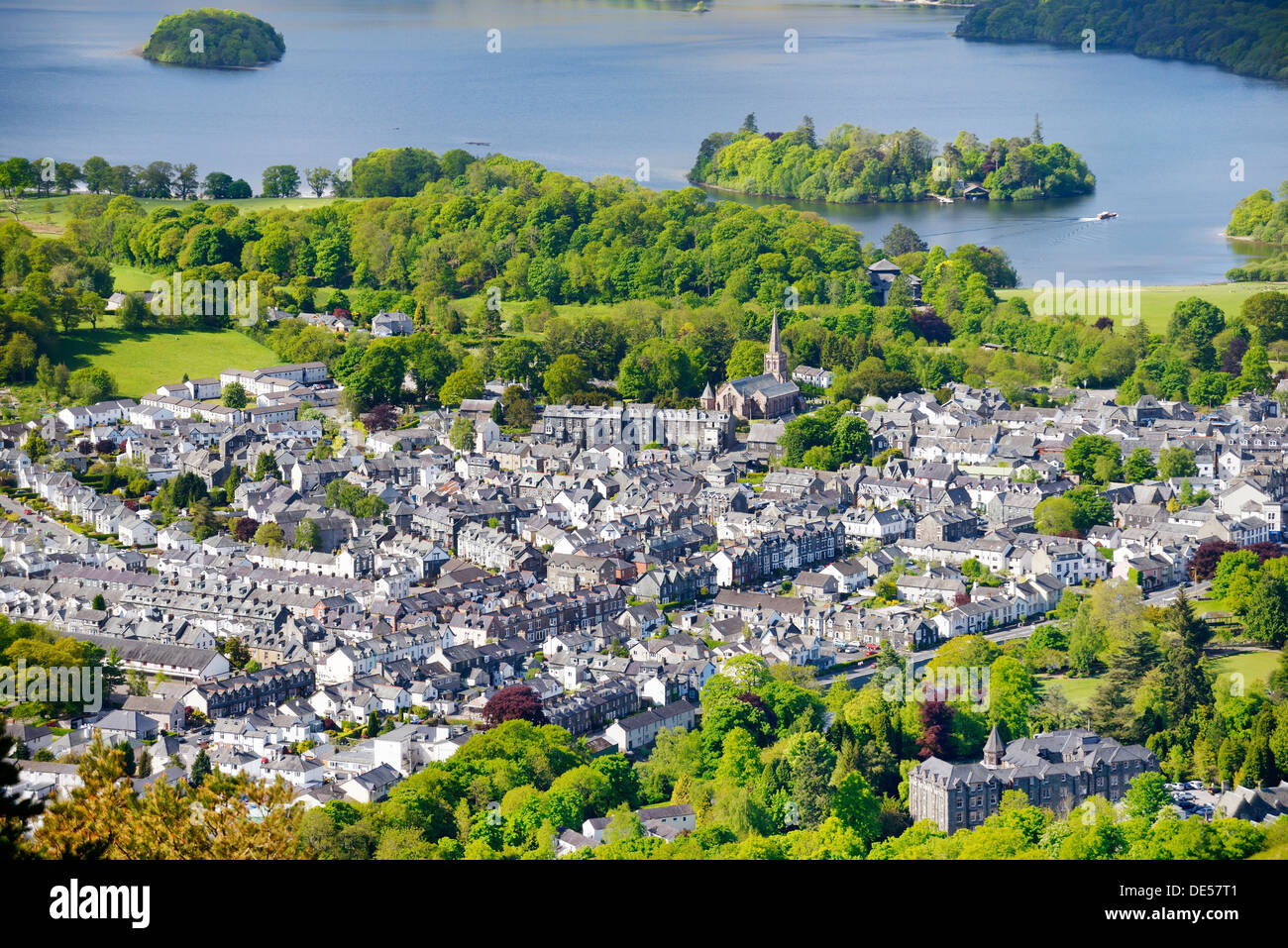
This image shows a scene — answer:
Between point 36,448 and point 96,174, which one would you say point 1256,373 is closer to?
point 36,448

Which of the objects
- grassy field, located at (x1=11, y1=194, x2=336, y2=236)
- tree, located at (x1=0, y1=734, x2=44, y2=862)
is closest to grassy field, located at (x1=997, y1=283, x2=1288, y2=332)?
grassy field, located at (x1=11, y1=194, x2=336, y2=236)

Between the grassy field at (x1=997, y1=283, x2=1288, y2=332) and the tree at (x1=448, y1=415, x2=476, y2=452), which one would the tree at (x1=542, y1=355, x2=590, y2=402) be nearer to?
the tree at (x1=448, y1=415, x2=476, y2=452)

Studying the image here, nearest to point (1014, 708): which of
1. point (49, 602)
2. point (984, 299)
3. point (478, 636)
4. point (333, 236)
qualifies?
point (478, 636)

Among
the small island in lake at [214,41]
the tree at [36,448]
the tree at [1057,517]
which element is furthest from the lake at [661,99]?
the tree at [36,448]

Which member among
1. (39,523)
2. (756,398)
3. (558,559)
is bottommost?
(558,559)

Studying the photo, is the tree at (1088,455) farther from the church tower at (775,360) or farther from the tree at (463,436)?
the tree at (463,436)

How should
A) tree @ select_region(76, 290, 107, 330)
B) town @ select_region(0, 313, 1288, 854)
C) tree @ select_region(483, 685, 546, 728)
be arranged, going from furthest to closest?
tree @ select_region(76, 290, 107, 330) < tree @ select_region(483, 685, 546, 728) < town @ select_region(0, 313, 1288, 854)

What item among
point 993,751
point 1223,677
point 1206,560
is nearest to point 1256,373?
point 1206,560
